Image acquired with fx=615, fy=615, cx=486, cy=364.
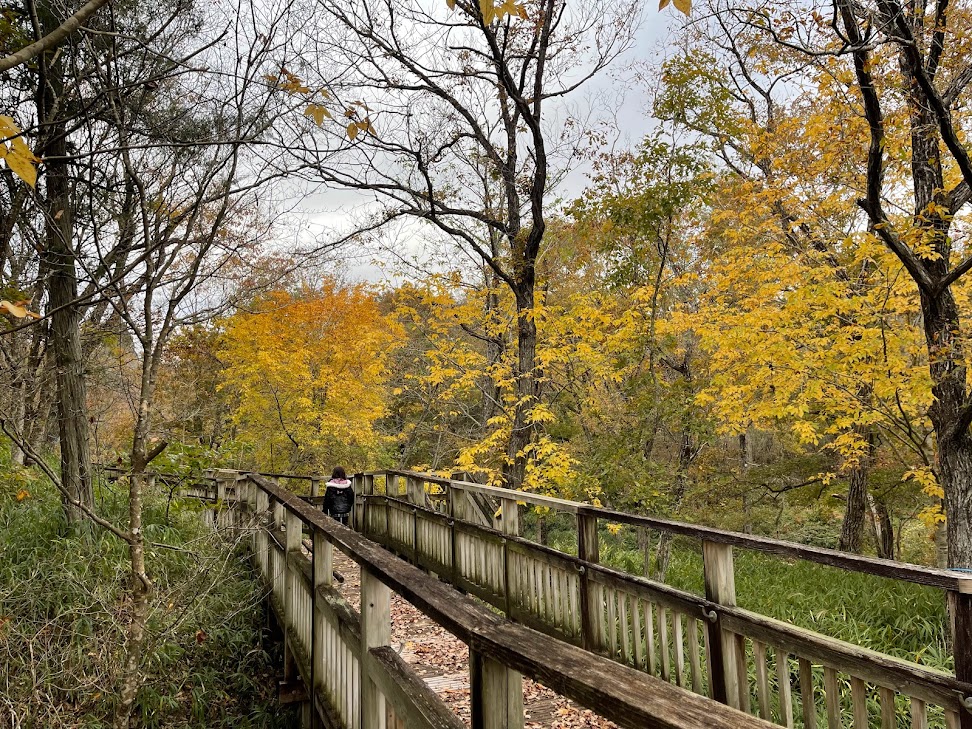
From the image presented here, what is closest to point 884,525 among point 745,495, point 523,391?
point 745,495

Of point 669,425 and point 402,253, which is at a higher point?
point 402,253

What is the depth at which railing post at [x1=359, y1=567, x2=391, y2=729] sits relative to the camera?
259 cm

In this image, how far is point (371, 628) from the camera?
262 cm

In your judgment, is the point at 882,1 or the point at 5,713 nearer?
the point at 5,713

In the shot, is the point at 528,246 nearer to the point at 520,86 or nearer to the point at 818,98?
the point at 520,86

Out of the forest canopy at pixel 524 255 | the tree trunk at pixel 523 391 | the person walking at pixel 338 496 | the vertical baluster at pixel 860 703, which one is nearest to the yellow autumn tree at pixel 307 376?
the forest canopy at pixel 524 255

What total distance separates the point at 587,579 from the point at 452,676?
1.33 m

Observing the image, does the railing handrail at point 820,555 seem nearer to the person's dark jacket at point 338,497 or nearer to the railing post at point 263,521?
the railing post at point 263,521

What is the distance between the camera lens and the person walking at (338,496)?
32.5ft

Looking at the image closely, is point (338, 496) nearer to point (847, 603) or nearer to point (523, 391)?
point (523, 391)

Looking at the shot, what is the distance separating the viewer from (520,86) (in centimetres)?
→ 1152

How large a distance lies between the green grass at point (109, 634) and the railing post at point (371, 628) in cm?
286

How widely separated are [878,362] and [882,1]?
5214 mm

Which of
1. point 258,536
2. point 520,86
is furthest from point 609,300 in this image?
point 258,536
